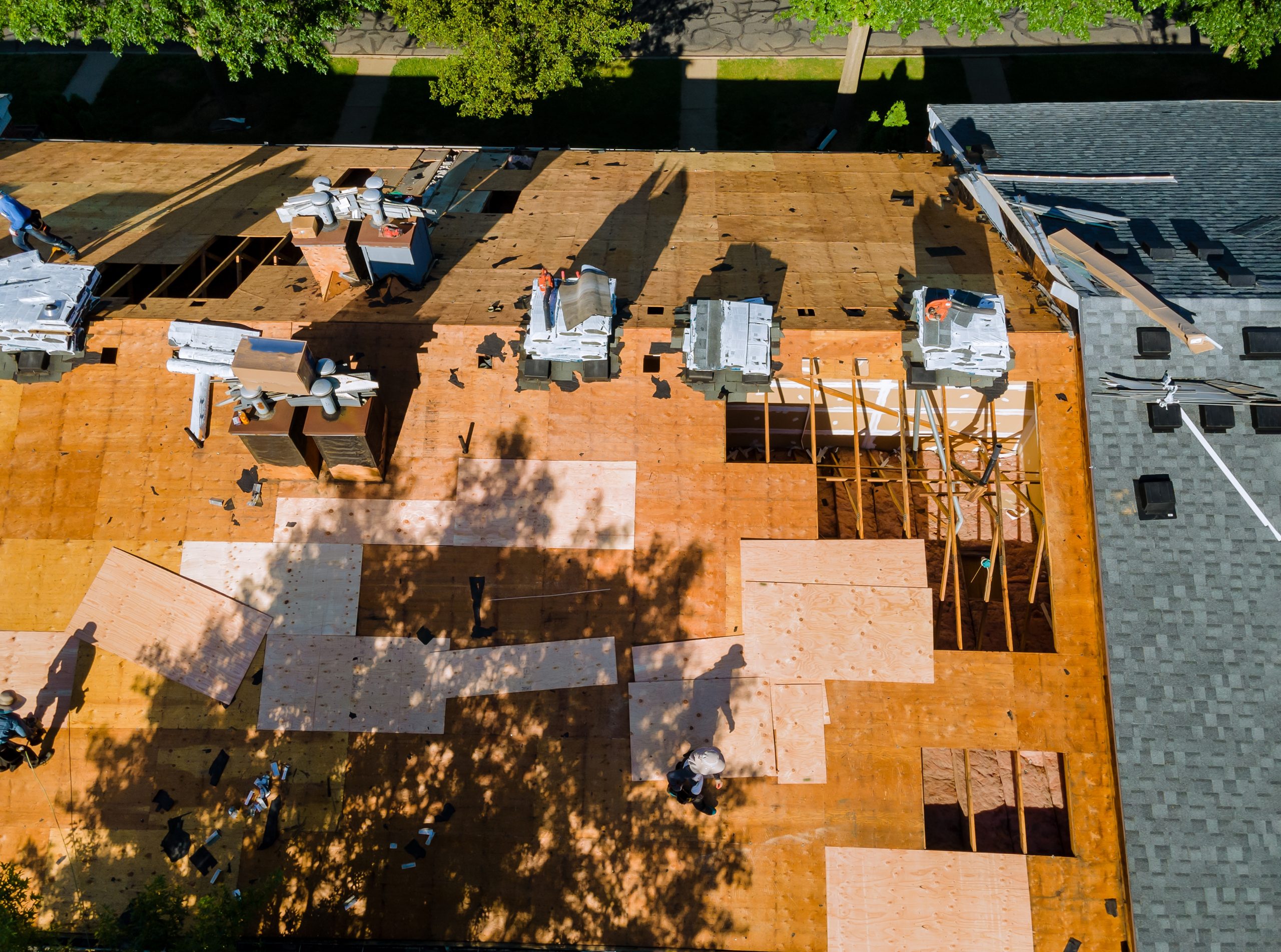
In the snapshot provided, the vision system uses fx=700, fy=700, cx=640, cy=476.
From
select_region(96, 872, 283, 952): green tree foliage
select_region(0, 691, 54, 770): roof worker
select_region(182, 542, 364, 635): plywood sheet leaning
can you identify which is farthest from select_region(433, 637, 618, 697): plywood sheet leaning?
select_region(0, 691, 54, 770): roof worker

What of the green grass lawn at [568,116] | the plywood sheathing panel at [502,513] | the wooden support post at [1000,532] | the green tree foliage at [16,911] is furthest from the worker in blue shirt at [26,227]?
the wooden support post at [1000,532]

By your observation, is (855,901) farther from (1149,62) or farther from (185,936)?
(1149,62)

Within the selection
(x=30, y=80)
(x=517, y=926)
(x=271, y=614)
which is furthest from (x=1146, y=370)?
(x=30, y=80)

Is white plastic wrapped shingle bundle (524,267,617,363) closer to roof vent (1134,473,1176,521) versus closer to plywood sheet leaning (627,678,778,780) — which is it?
plywood sheet leaning (627,678,778,780)

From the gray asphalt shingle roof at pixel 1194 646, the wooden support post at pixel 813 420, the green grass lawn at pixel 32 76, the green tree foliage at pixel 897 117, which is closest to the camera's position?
the gray asphalt shingle roof at pixel 1194 646

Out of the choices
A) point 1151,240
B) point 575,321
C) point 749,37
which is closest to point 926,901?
point 575,321

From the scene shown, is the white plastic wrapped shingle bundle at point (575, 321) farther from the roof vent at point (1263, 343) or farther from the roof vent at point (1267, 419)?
the roof vent at point (1267, 419)

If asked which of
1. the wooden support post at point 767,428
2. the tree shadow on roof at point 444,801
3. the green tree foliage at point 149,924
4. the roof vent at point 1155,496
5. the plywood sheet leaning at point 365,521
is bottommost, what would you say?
the green tree foliage at point 149,924
